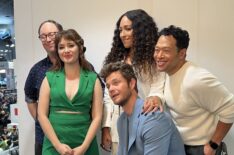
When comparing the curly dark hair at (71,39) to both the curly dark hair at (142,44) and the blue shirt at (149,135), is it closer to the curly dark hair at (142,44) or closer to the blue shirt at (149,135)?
the curly dark hair at (142,44)

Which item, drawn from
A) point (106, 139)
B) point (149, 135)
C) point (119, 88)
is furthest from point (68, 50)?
point (149, 135)

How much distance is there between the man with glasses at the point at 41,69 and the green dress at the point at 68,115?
12.2 inches

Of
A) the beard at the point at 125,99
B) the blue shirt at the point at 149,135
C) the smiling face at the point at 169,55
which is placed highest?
the smiling face at the point at 169,55

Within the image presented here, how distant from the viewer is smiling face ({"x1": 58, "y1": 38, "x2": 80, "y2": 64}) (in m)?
2.06

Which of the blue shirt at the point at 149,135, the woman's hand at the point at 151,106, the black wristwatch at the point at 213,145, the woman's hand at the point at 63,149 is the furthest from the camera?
the woman's hand at the point at 63,149

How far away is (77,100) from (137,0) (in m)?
1.06

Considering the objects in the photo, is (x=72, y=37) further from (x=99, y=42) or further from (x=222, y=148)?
(x=222, y=148)

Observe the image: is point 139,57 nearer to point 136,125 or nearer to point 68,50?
point 68,50

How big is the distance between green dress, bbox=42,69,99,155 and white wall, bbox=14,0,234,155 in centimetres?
64

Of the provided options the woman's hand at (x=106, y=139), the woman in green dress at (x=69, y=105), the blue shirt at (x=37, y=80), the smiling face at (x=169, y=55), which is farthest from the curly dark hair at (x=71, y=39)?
the smiling face at (x=169, y=55)

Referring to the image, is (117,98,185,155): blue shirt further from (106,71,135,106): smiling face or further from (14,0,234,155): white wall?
(14,0,234,155): white wall

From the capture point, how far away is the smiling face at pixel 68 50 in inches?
81.2

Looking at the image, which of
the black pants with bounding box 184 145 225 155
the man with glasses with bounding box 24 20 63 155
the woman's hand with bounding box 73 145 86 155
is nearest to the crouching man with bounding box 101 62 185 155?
the black pants with bounding box 184 145 225 155

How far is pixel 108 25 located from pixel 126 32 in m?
0.50
